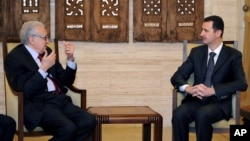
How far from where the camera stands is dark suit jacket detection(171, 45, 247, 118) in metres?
4.10

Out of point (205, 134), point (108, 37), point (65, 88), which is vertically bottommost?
point (205, 134)

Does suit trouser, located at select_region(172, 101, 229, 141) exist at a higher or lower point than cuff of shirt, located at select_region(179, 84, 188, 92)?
lower

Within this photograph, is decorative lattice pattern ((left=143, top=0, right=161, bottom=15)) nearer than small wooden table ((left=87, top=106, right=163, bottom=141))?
No

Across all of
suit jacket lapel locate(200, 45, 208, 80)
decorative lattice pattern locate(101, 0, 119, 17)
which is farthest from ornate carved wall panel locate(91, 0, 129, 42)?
suit jacket lapel locate(200, 45, 208, 80)

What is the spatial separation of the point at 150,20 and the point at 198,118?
5.92ft

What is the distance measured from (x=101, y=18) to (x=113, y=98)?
0.94 metres

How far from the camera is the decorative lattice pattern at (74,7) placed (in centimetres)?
532

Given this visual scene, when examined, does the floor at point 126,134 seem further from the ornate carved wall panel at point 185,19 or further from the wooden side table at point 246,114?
the ornate carved wall panel at point 185,19

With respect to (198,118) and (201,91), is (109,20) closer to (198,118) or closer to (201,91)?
(201,91)

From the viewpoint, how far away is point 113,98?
560 cm

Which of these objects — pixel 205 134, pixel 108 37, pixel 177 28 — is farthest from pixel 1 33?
pixel 205 134

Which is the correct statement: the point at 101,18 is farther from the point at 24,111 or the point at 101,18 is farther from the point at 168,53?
the point at 24,111

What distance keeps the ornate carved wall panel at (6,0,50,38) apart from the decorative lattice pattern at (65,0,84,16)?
220 mm

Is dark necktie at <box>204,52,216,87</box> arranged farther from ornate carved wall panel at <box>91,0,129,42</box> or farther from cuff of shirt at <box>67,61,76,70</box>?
ornate carved wall panel at <box>91,0,129,42</box>
